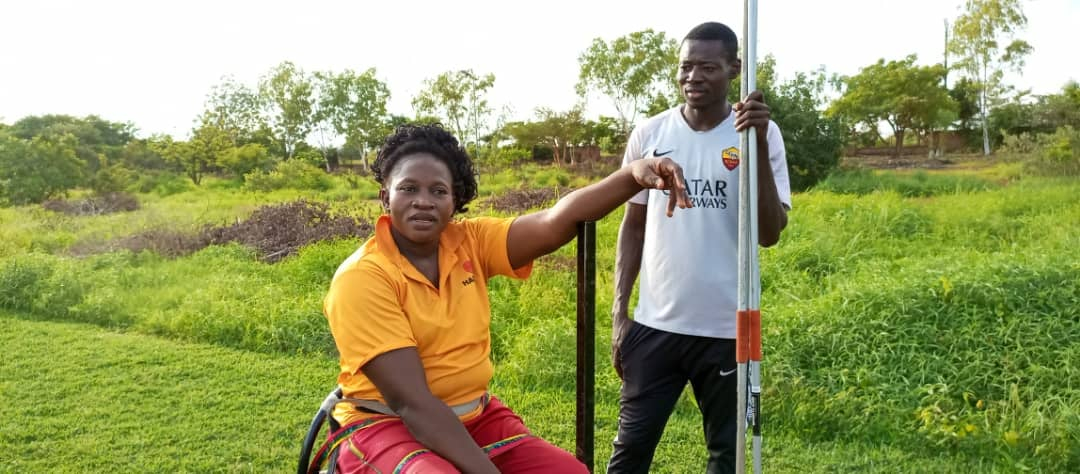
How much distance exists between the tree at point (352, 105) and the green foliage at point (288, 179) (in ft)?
17.1

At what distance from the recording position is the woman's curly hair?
2.02 meters

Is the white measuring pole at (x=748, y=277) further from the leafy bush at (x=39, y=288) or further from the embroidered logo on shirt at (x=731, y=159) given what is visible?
the leafy bush at (x=39, y=288)

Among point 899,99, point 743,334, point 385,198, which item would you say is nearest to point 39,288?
point 385,198

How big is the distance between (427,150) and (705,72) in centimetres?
79

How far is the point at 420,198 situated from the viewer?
1939mm

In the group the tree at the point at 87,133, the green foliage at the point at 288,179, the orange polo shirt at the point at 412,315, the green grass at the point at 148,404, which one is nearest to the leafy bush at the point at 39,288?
the green grass at the point at 148,404

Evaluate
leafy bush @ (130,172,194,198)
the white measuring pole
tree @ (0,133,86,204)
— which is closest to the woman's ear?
the white measuring pole

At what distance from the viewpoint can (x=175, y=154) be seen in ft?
57.1

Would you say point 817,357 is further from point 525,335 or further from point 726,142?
point 726,142

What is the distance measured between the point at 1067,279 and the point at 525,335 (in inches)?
123

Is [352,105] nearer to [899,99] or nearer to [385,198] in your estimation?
[899,99]

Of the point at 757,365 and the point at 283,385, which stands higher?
the point at 757,365

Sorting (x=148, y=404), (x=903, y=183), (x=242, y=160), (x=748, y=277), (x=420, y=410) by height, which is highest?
(x=242, y=160)

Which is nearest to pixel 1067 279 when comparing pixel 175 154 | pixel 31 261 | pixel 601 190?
pixel 601 190
